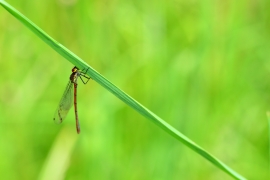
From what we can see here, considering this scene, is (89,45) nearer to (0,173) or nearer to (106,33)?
(106,33)

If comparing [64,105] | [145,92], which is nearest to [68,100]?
[64,105]

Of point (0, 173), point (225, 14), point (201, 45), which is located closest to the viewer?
point (0, 173)

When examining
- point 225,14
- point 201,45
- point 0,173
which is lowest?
point 0,173

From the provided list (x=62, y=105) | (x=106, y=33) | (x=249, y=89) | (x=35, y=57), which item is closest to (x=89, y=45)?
(x=106, y=33)
